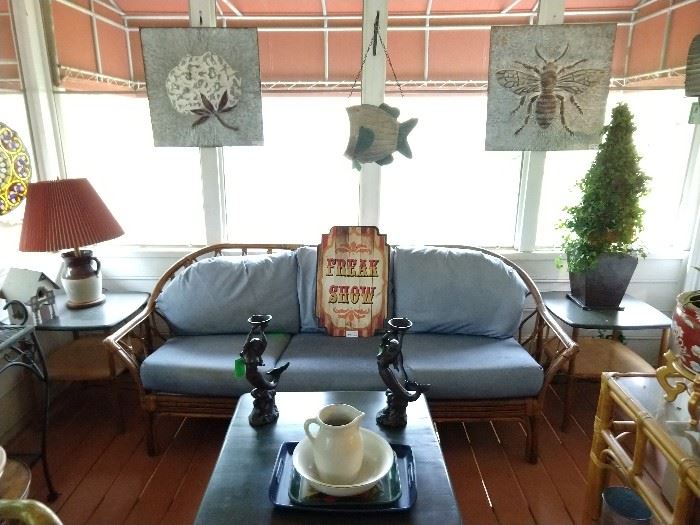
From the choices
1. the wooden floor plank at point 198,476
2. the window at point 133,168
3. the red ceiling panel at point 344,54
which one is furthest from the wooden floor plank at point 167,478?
the red ceiling panel at point 344,54

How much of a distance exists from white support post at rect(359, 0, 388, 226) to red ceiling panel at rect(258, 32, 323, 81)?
27 cm

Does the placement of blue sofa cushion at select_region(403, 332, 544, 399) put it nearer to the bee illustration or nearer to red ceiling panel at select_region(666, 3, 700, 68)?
the bee illustration

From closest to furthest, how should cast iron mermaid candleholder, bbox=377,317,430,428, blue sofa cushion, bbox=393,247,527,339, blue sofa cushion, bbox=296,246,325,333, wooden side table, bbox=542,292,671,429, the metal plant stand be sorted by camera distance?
cast iron mermaid candleholder, bbox=377,317,430,428
the metal plant stand
wooden side table, bbox=542,292,671,429
blue sofa cushion, bbox=393,247,527,339
blue sofa cushion, bbox=296,246,325,333

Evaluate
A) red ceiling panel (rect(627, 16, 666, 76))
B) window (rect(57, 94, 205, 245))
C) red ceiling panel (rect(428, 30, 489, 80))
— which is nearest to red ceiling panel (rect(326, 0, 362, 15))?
red ceiling panel (rect(428, 30, 489, 80))

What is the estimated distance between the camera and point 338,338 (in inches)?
92.1

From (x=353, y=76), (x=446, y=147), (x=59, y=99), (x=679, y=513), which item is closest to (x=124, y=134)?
(x=59, y=99)

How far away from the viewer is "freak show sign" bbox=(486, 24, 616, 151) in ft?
7.88

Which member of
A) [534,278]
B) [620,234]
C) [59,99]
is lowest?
[534,278]

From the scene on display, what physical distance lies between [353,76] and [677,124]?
5.99ft

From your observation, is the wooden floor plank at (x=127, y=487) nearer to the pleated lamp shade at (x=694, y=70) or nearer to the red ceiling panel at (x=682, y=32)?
the pleated lamp shade at (x=694, y=70)

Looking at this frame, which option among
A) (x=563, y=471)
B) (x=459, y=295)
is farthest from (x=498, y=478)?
(x=459, y=295)

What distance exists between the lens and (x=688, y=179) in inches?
106

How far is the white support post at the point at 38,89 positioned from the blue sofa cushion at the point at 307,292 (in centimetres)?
149

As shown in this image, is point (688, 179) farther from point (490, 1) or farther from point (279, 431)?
point (279, 431)
